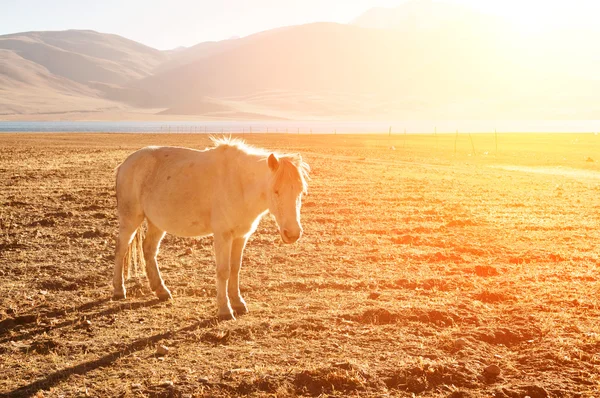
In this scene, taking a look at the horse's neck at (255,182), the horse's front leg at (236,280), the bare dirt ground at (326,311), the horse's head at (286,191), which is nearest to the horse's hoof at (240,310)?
the horse's front leg at (236,280)

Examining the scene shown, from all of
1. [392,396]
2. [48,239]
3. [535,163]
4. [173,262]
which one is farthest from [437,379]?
→ [535,163]

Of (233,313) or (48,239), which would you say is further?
(48,239)

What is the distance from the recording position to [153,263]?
25.5ft

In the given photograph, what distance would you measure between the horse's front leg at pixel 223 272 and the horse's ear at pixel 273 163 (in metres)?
1.23

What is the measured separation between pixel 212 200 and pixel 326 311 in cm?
210

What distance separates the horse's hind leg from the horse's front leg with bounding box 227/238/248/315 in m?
1.04

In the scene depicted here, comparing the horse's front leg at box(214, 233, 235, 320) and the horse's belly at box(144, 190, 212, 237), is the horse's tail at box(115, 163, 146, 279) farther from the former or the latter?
the horse's front leg at box(214, 233, 235, 320)

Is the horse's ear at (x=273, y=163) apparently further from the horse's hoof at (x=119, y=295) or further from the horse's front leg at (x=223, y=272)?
the horse's hoof at (x=119, y=295)

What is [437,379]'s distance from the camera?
5195mm

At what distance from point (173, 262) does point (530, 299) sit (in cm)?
584

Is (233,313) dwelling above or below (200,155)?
below

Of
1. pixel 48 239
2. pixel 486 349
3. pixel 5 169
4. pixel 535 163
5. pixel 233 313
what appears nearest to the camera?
pixel 486 349

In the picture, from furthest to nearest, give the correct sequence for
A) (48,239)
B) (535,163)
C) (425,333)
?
(535,163) → (48,239) → (425,333)

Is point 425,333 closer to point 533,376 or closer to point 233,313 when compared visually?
point 533,376
